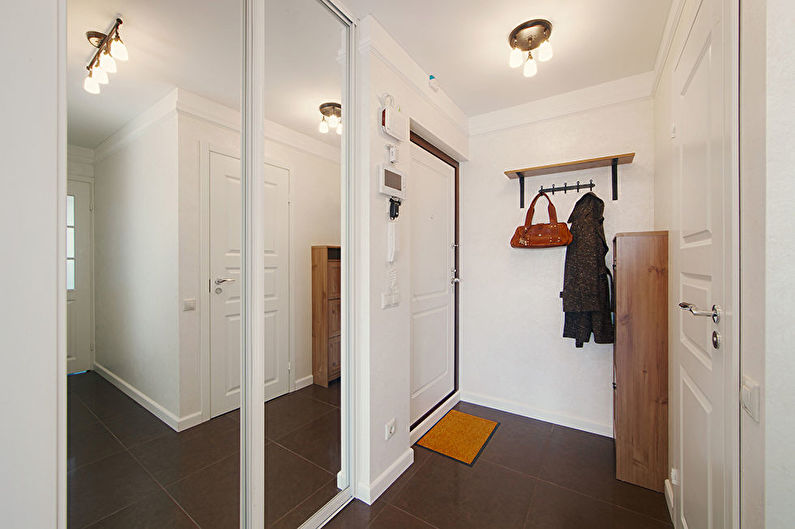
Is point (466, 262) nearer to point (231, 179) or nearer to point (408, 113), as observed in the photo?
point (408, 113)

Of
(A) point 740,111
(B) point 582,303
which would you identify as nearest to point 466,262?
(B) point 582,303

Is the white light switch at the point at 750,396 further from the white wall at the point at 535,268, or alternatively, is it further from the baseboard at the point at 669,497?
the white wall at the point at 535,268

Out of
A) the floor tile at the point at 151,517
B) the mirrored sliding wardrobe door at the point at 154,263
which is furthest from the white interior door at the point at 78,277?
the floor tile at the point at 151,517

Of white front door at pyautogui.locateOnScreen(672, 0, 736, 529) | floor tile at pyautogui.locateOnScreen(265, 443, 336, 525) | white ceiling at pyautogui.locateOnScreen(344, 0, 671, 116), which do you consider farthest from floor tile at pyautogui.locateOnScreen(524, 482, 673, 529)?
white ceiling at pyautogui.locateOnScreen(344, 0, 671, 116)

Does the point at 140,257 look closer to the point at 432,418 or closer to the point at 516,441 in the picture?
the point at 432,418

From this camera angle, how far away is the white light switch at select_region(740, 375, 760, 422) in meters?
0.75

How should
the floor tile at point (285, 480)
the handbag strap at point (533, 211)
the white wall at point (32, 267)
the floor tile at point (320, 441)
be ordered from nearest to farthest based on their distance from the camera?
the white wall at point (32, 267), the floor tile at point (285, 480), the floor tile at point (320, 441), the handbag strap at point (533, 211)

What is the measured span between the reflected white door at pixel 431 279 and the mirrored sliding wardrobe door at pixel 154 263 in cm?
124

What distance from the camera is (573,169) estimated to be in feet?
7.94

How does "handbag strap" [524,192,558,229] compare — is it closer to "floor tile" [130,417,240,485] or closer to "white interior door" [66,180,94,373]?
"floor tile" [130,417,240,485]

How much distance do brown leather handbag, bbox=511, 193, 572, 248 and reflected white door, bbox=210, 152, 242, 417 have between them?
6.74ft

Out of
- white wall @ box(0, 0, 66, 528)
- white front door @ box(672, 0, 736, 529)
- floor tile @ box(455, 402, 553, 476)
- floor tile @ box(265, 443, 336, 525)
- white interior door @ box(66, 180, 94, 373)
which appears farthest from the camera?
floor tile @ box(455, 402, 553, 476)

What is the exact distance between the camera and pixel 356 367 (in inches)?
68.7

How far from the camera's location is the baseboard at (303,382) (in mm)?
1489
